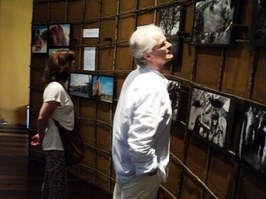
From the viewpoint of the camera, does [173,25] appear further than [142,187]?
Yes

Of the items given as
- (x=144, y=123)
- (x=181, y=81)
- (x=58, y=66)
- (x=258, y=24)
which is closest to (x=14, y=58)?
(x=58, y=66)

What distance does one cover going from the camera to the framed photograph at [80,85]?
317 cm

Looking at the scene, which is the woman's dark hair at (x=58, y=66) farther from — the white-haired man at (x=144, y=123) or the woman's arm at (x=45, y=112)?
the white-haired man at (x=144, y=123)

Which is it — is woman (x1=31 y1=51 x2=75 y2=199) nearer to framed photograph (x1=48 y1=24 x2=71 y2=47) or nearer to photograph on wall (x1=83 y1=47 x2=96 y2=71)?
photograph on wall (x1=83 y1=47 x2=96 y2=71)

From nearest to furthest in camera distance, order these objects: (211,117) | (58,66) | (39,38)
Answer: (211,117), (58,66), (39,38)

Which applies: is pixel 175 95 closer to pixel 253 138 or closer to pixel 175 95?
pixel 175 95

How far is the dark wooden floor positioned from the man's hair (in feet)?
5.89

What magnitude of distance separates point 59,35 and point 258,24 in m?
2.45

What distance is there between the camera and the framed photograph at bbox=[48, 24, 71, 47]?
3.37m

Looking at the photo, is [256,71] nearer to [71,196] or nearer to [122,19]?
[122,19]

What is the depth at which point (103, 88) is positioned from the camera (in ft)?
9.84

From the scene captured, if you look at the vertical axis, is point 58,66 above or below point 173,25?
below

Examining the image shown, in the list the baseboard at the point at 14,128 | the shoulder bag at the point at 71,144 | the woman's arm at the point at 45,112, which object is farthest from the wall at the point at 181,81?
the baseboard at the point at 14,128

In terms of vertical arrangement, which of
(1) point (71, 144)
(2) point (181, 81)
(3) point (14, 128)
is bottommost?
(3) point (14, 128)
